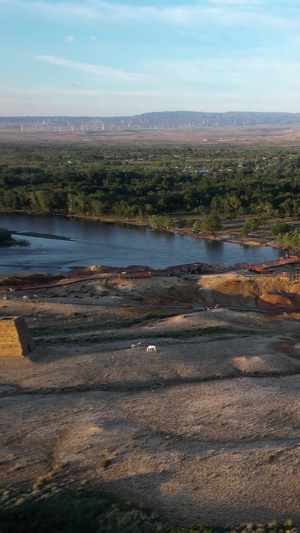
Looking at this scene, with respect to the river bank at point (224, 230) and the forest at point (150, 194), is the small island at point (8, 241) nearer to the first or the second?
the river bank at point (224, 230)

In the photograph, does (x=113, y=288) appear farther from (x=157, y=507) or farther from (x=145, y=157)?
(x=145, y=157)

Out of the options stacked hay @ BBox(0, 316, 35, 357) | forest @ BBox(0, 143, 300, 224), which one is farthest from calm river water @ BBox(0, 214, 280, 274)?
stacked hay @ BBox(0, 316, 35, 357)

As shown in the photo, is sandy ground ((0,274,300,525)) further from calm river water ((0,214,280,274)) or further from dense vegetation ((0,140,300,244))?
dense vegetation ((0,140,300,244))

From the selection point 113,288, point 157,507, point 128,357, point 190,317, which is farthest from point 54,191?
point 157,507

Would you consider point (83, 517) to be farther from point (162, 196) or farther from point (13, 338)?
point (162, 196)

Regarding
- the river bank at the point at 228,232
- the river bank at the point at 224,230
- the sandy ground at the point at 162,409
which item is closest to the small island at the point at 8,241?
the river bank at the point at 224,230
